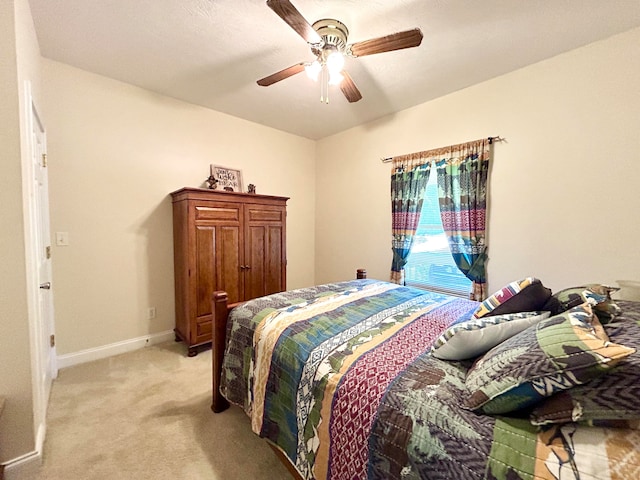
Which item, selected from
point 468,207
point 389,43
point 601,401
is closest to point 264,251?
point 468,207

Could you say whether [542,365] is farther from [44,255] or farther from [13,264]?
[44,255]

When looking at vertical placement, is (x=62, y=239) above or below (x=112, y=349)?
above

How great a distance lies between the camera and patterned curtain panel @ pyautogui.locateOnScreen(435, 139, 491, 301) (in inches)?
106

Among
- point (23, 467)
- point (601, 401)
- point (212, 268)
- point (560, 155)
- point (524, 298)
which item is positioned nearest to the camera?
point (601, 401)

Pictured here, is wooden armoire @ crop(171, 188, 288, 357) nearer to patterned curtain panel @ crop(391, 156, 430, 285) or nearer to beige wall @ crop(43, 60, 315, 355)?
beige wall @ crop(43, 60, 315, 355)

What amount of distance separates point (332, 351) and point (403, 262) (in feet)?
7.29

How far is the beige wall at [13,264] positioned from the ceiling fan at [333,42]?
4.29ft

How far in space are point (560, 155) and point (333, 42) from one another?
2.05m

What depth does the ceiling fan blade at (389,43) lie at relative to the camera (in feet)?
5.20

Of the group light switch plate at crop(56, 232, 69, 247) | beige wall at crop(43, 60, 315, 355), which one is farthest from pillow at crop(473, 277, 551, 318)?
light switch plate at crop(56, 232, 69, 247)

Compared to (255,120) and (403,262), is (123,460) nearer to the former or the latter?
(403,262)

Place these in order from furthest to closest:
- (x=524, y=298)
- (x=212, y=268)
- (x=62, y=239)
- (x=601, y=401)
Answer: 1. (x=212, y=268)
2. (x=62, y=239)
3. (x=524, y=298)
4. (x=601, y=401)

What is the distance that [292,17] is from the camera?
4.89ft

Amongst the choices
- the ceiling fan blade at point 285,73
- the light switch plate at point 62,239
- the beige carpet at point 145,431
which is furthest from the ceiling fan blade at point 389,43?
the light switch plate at point 62,239
